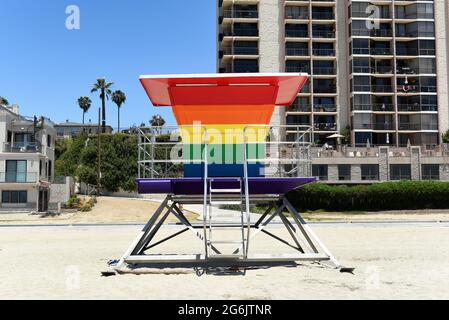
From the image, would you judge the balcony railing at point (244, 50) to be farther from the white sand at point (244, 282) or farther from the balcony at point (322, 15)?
the white sand at point (244, 282)

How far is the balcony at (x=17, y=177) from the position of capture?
58312mm

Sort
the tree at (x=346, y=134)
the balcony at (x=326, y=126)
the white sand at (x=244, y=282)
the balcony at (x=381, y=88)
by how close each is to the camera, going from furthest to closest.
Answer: the balcony at (x=381, y=88), the balcony at (x=326, y=126), the tree at (x=346, y=134), the white sand at (x=244, y=282)

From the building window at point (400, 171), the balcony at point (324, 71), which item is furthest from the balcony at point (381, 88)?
the building window at point (400, 171)

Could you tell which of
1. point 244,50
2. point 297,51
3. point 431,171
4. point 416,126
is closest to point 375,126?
point 416,126

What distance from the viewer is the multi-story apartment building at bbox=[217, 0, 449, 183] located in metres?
86.8

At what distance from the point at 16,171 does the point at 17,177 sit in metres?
1.03

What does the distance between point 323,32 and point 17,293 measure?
86307 millimetres

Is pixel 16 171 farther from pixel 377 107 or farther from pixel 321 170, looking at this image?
pixel 377 107

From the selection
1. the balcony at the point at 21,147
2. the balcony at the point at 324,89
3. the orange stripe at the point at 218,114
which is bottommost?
the orange stripe at the point at 218,114

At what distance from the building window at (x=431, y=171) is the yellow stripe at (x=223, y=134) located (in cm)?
6879

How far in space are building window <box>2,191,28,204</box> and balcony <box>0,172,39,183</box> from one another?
168 cm

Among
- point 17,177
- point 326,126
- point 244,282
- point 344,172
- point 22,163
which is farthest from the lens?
point 326,126

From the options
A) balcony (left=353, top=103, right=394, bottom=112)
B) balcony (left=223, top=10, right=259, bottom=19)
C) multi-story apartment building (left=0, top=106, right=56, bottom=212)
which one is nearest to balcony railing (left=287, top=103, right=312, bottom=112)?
balcony (left=353, top=103, right=394, bottom=112)

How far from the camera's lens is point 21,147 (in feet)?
197
